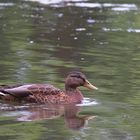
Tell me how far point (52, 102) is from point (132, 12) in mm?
13936

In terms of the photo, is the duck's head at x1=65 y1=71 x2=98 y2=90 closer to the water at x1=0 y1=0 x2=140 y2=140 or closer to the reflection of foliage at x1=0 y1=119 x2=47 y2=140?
the water at x1=0 y1=0 x2=140 y2=140

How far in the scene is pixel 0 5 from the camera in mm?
26859

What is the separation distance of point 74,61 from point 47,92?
156 inches

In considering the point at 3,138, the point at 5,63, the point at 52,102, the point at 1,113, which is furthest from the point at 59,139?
the point at 5,63

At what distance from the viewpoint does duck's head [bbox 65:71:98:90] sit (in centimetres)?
1297

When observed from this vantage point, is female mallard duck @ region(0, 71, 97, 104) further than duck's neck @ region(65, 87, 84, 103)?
No

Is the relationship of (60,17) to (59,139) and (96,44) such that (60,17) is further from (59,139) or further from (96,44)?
(59,139)

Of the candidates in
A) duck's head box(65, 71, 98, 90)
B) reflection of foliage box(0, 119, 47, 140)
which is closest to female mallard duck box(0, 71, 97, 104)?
duck's head box(65, 71, 98, 90)

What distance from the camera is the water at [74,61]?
10.8 m

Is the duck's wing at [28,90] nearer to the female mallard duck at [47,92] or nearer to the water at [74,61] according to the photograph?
the female mallard duck at [47,92]

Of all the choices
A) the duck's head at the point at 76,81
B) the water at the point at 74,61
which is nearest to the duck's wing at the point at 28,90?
the water at the point at 74,61

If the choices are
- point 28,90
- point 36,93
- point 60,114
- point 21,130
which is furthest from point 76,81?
point 21,130

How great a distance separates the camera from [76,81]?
13000mm

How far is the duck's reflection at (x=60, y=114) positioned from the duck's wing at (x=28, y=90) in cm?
27
